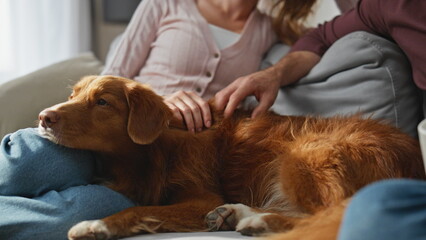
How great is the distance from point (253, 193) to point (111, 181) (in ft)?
1.45

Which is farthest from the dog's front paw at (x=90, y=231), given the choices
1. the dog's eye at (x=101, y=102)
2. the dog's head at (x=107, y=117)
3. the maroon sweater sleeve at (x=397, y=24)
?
the maroon sweater sleeve at (x=397, y=24)

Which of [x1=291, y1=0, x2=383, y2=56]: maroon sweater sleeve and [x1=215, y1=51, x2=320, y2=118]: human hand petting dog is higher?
[x1=291, y1=0, x2=383, y2=56]: maroon sweater sleeve

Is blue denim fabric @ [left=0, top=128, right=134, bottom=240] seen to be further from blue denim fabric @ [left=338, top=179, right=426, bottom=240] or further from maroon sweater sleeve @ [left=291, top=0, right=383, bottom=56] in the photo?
maroon sweater sleeve @ [left=291, top=0, right=383, bottom=56]

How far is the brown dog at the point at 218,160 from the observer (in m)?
1.40

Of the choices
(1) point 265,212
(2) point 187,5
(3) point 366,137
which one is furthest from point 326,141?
(2) point 187,5

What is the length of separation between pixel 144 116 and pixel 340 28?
3.20 ft

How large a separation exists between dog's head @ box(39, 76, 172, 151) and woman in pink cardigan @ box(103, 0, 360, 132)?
1.96 ft

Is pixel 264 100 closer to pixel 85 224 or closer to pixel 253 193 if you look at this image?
pixel 253 193

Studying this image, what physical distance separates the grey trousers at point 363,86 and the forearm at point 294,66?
0.15 feet

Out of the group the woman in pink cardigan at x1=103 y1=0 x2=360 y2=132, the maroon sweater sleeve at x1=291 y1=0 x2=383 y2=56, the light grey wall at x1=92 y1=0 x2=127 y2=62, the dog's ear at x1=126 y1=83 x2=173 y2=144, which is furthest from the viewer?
the light grey wall at x1=92 y1=0 x2=127 y2=62

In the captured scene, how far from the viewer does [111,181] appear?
1.62 m

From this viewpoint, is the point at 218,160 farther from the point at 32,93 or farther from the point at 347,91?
the point at 32,93

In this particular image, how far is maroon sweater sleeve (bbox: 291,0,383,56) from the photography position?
6.34 feet

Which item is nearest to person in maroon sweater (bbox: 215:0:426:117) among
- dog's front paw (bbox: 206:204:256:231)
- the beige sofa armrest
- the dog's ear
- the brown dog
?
the brown dog
